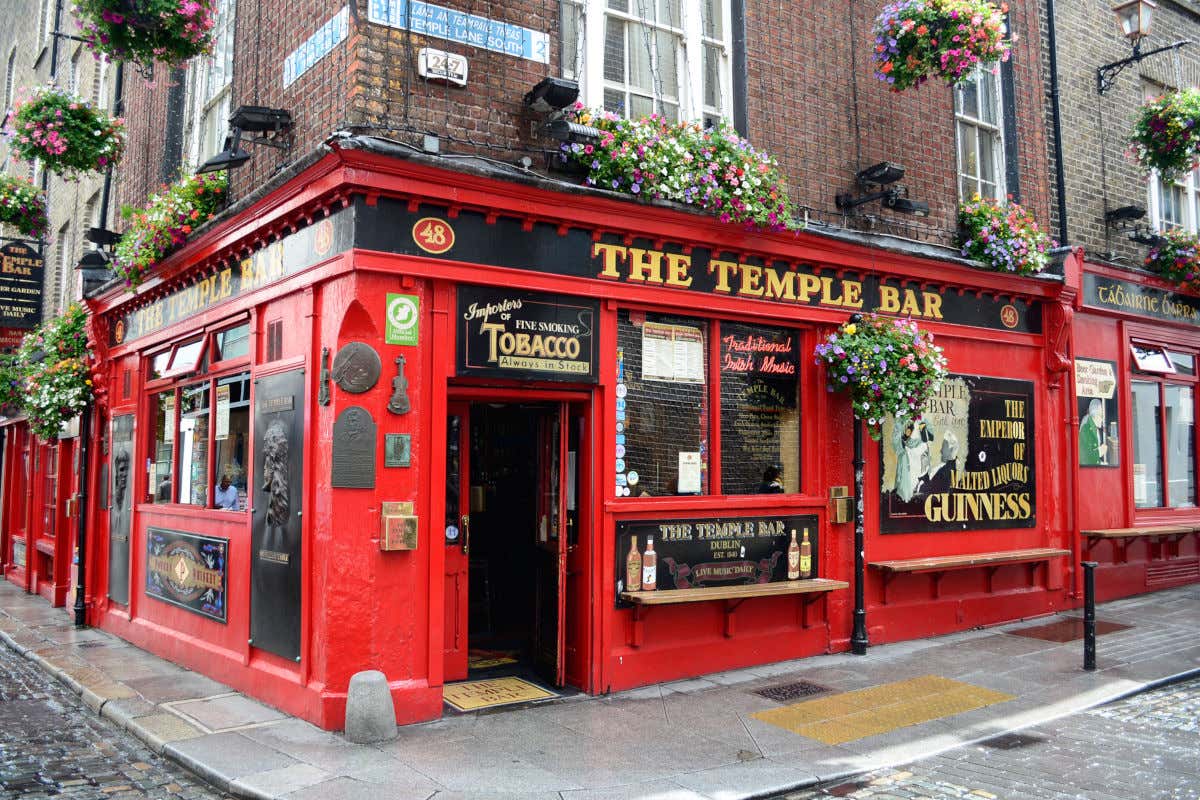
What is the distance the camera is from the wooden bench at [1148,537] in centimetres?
1157

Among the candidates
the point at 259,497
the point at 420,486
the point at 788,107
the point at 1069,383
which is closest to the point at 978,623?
the point at 1069,383

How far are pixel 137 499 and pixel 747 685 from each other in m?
7.40

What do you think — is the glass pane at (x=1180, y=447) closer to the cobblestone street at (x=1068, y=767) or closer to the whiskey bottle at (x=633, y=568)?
the cobblestone street at (x=1068, y=767)

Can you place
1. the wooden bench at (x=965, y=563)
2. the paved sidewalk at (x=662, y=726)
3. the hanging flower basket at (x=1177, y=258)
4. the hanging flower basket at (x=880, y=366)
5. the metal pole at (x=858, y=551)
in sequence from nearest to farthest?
the paved sidewalk at (x=662, y=726) → the hanging flower basket at (x=880, y=366) → the metal pole at (x=858, y=551) → the wooden bench at (x=965, y=563) → the hanging flower basket at (x=1177, y=258)

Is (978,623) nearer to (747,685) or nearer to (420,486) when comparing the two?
(747,685)

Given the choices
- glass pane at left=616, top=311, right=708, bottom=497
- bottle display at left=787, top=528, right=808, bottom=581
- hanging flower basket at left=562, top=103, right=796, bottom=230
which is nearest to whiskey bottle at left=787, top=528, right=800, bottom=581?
bottle display at left=787, top=528, right=808, bottom=581

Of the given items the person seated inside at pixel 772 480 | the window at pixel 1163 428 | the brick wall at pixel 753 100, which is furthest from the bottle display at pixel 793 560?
the window at pixel 1163 428

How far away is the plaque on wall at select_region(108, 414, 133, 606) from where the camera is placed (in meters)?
11.1

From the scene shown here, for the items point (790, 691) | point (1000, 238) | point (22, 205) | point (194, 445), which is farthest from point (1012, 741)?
point (22, 205)

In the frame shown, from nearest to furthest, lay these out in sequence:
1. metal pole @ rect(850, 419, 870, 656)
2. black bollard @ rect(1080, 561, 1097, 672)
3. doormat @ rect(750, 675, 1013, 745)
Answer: doormat @ rect(750, 675, 1013, 745), black bollard @ rect(1080, 561, 1097, 672), metal pole @ rect(850, 419, 870, 656)

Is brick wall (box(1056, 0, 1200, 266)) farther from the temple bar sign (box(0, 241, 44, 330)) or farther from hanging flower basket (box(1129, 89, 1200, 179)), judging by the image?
the temple bar sign (box(0, 241, 44, 330))

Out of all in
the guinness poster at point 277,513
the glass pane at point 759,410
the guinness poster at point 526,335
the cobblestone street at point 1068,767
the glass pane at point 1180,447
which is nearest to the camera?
the cobblestone street at point 1068,767

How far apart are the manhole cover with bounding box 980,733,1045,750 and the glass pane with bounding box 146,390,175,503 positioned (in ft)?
28.1

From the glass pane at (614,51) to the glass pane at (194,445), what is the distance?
511 centimetres
